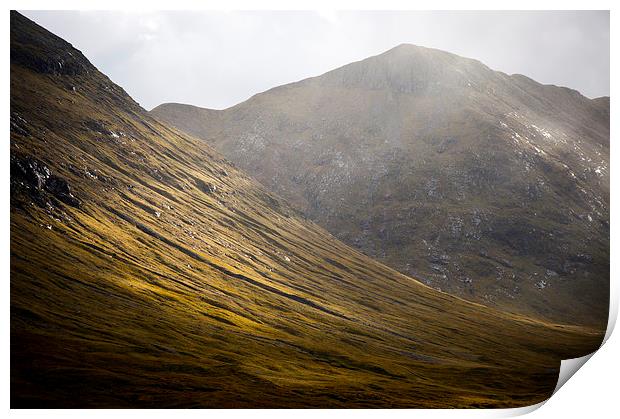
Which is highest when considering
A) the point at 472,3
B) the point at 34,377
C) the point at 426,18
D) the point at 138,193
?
the point at 426,18

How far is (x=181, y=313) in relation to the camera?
4331 inches

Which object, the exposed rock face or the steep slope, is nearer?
the steep slope

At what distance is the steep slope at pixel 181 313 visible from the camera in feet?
274

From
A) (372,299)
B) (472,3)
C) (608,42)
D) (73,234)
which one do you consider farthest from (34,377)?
(372,299)

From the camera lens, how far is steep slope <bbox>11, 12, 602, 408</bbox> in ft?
274

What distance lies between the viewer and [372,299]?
177000 millimetres

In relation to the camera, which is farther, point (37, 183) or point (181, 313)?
point (37, 183)

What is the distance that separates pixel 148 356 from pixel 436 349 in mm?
80000

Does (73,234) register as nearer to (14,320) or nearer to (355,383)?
(14,320)

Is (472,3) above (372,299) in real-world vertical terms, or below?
above

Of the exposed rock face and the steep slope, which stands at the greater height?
the exposed rock face

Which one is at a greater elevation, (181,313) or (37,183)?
(37,183)

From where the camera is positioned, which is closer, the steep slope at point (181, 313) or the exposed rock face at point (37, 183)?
the steep slope at point (181, 313)

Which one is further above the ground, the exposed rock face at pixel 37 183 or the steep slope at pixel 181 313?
the exposed rock face at pixel 37 183
